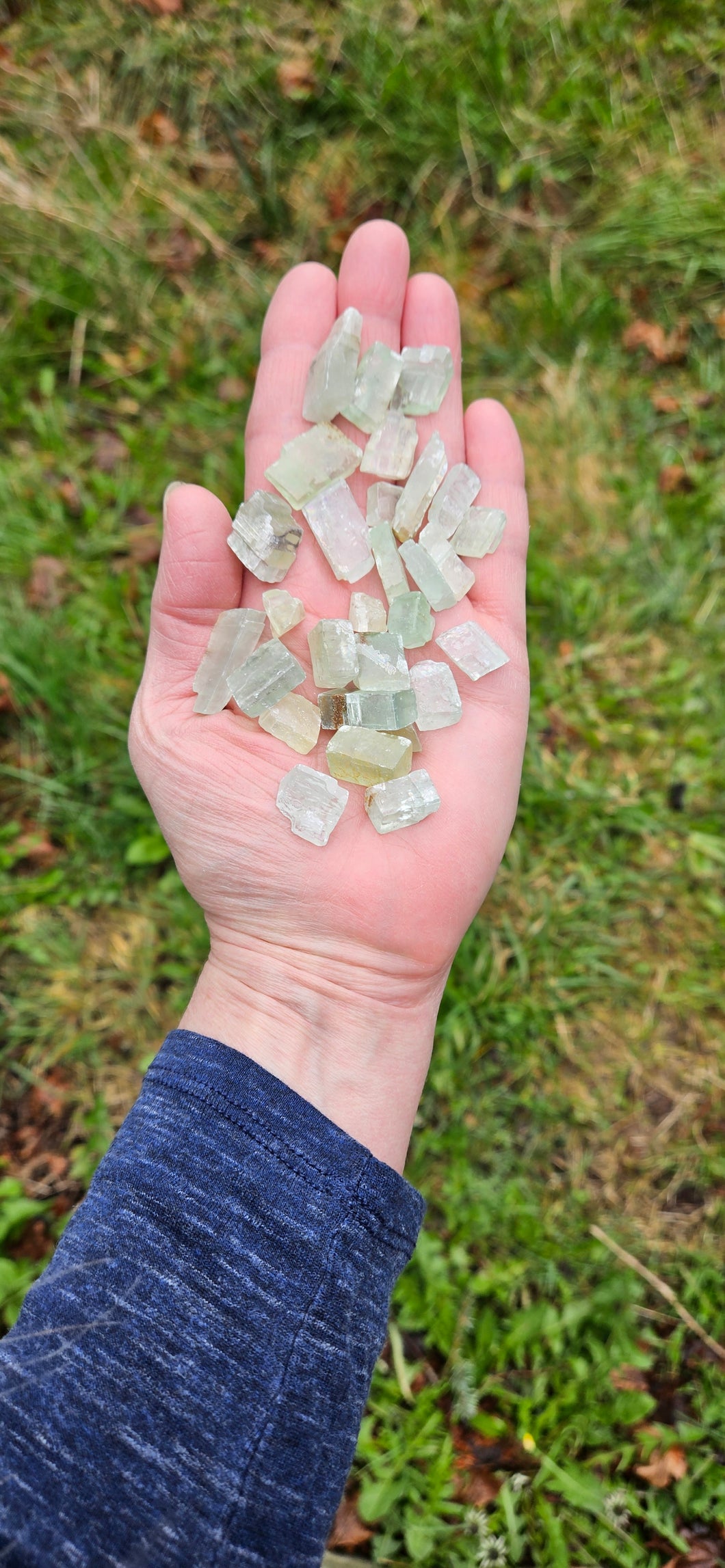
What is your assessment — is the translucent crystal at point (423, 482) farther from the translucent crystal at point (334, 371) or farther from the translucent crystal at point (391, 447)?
the translucent crystal at point (334, 371)

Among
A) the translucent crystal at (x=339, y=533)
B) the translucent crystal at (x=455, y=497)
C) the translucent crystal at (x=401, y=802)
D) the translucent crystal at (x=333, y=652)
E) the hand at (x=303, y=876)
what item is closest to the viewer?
the hand at (x=303, y=876)

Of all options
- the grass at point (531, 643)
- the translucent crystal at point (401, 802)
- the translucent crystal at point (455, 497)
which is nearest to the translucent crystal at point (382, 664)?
the translucent crystal at point (401, 802)

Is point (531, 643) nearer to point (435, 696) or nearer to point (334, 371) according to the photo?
point (435, 696)

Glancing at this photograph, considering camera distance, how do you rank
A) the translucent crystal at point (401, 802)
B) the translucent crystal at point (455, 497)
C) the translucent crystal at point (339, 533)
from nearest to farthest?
the translucent crystal at point (401, 802), the translucent crystal at point (339, 533), the translucent crystal at point (455, 497)

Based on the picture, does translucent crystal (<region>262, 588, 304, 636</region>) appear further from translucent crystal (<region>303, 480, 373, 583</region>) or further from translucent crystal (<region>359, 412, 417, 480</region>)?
translucent crystal (<region>359, 412, 417, 480</region>)

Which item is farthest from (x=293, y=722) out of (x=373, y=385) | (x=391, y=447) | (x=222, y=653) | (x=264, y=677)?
(x=373, y=385)

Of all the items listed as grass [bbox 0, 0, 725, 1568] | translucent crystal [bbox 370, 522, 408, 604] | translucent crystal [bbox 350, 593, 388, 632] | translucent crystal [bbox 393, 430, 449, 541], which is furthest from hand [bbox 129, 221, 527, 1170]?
grass [bbox 0, 0, 725, 1568]
